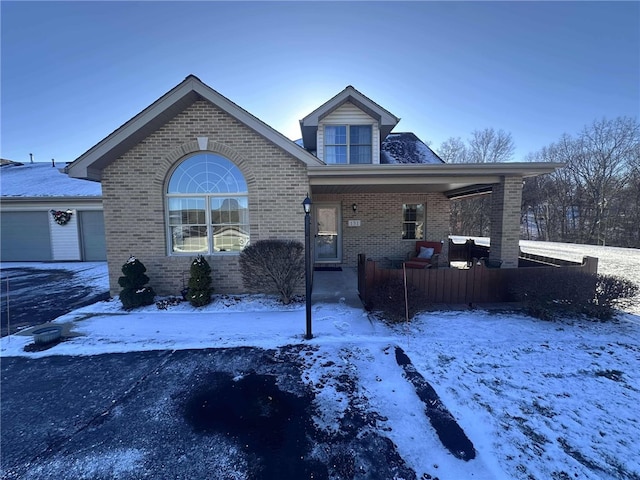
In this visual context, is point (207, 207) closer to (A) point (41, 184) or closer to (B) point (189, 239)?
(B) point (189, 239)

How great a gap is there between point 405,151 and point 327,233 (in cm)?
447

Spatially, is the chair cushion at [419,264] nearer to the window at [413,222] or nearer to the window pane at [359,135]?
the window at [413,222]

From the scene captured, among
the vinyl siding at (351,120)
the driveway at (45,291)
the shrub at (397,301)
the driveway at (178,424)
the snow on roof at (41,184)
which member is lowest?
the driveway at (178,424)

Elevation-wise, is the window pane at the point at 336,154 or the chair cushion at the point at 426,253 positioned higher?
the window pane at the point at 336,154

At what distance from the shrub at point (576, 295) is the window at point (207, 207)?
265 inches

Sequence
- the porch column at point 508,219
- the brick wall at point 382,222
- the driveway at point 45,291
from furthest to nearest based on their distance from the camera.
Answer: the brick wall at point 382,222
the porch column at point 508,219
the driveway at point 45,291

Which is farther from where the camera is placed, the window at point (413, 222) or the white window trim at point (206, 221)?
the window at point (413, 222)

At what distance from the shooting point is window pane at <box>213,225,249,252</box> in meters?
6.99

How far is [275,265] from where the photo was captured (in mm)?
6312

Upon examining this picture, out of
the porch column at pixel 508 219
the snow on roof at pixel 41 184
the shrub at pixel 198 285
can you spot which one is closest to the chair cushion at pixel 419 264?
the porch column at pixel 508 219

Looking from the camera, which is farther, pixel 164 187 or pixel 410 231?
pixel 410 231

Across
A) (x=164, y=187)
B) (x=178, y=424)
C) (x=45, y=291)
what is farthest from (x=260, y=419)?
(x=45, y=291)

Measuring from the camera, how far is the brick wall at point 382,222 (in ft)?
34.3

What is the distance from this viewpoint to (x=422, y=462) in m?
2.24
